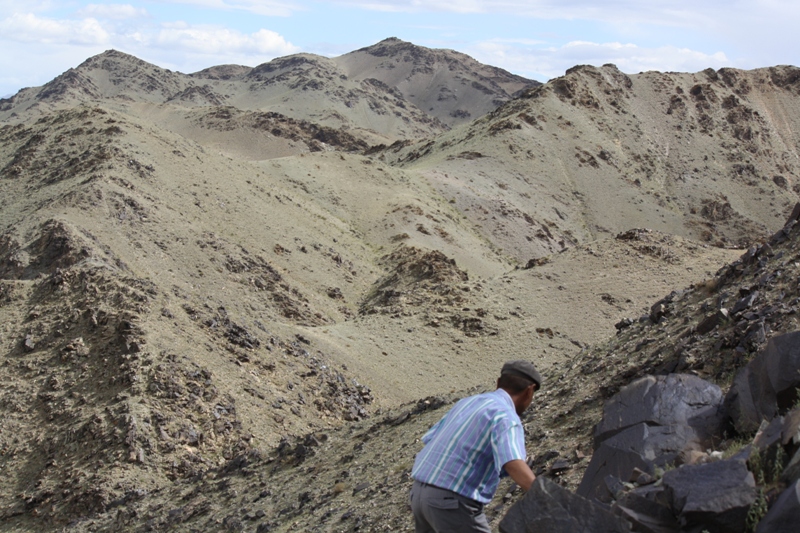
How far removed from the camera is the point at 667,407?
7438 mm

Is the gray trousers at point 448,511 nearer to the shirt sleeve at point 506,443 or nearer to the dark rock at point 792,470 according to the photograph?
the shirt sleeve at point 506,443

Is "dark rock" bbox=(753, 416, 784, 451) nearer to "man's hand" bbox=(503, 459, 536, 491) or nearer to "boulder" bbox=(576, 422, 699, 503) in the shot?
"boulder" bbox=(576, 422, 699, 503)

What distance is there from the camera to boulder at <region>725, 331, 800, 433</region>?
677cm

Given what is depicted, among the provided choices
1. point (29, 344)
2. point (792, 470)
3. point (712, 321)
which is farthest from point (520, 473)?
point (29, 344)

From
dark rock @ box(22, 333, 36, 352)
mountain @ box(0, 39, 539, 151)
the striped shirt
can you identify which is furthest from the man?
mountain @ box(0, 39, 539, 151)

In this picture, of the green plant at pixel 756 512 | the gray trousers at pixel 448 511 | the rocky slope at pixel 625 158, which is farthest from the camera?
the rocky slope at pixel 625 158

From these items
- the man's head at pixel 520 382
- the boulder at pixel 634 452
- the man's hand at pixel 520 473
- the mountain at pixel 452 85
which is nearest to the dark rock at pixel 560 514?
the man's hand at pixel 520 473

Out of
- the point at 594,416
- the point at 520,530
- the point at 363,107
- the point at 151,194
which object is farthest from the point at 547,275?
the point at 363,107

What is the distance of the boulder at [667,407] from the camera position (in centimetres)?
732

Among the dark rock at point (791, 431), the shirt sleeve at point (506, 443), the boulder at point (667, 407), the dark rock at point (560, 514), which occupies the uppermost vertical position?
the shirt sleeve at point (506, 443)

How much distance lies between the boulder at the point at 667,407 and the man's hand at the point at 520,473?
3011 millimetres

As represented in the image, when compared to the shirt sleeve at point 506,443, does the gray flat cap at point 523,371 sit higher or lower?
higher

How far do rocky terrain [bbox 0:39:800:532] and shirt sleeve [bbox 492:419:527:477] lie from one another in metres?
3.78

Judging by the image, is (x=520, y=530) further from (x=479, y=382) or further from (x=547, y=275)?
(x=547, y=275)
